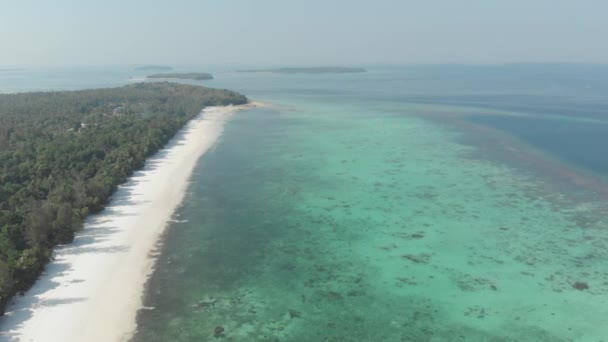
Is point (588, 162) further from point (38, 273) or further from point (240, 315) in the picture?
point (38, 273)

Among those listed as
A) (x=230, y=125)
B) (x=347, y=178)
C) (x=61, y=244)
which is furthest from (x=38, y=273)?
(x=230, y=125)

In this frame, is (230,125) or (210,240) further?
(230,125)

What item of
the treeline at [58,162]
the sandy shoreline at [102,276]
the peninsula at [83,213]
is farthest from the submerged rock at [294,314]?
the treeline at [58,162]

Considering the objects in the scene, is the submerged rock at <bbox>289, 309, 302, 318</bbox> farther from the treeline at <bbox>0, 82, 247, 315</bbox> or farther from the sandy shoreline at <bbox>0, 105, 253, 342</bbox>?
the treeline at <bbox>0, 82, 247, 315</bbox>

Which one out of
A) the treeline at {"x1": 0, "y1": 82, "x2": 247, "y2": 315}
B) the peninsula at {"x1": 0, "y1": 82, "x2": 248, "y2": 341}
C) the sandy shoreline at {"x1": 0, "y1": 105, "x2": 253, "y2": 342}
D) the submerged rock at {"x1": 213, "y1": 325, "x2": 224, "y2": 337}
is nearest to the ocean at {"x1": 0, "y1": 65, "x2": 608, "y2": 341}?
the submerged rock at {"x1": 213, "y1": 325, "x2": 224, "y2": 337}

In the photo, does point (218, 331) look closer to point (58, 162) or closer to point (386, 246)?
point (386, 246)

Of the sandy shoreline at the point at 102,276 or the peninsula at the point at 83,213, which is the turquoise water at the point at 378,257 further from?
the peninsula at the point at 83,213

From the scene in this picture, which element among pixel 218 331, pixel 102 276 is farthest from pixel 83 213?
pixel 218 331
